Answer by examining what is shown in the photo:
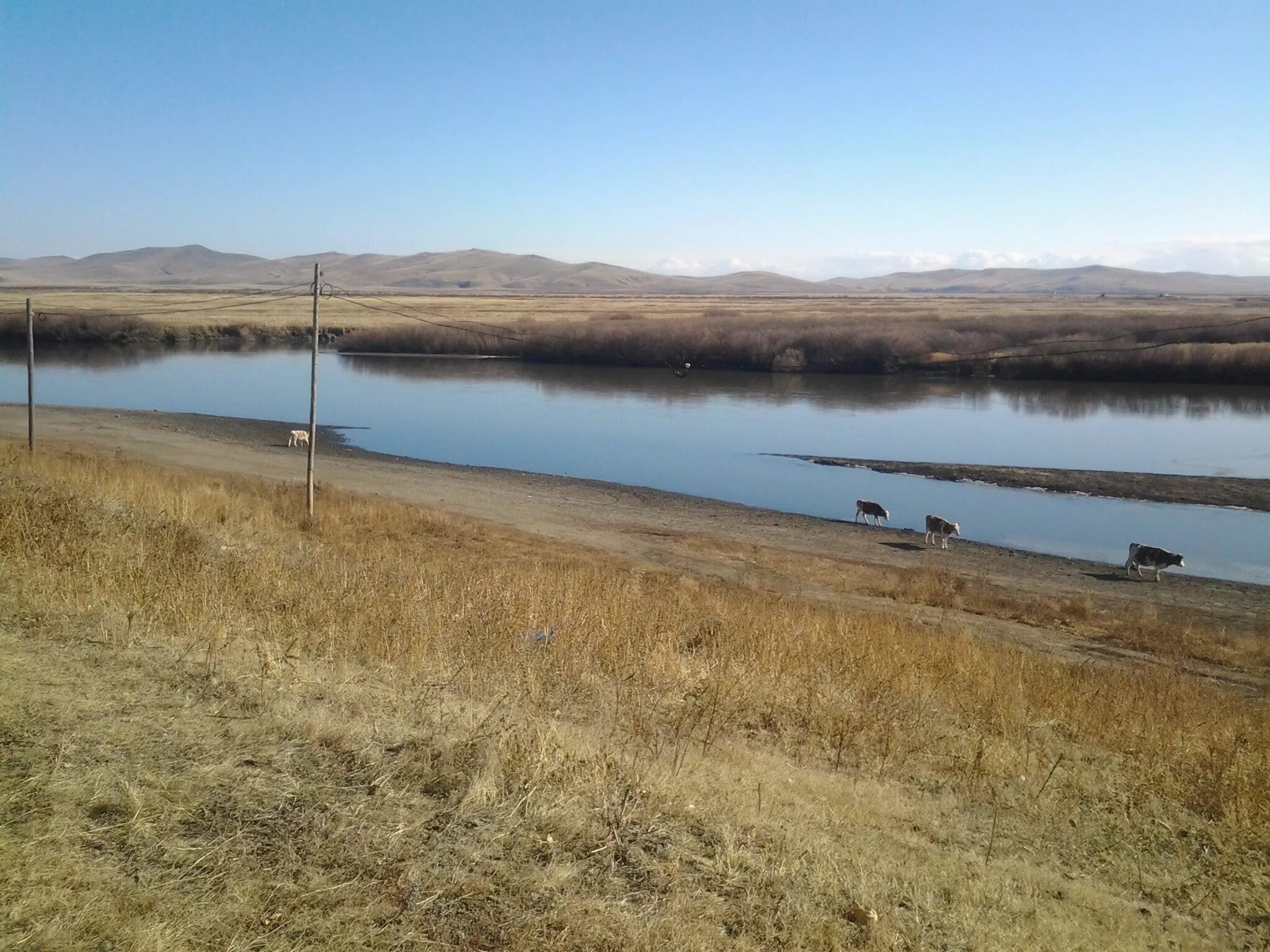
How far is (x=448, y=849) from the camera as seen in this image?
3635 mm

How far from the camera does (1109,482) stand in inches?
1154

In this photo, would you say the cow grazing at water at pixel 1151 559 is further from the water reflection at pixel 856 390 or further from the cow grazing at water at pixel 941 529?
the water reflection at pixel 856 390

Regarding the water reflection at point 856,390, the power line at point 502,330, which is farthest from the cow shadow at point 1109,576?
the power line at point 502,330

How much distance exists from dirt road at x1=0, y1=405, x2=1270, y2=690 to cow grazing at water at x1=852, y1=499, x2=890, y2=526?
0.38 m

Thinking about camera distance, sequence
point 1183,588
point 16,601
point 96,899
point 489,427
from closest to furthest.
→ point 96,899, point 16,601, point 1183,588, point 489,427

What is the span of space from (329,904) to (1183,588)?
19.0 metres

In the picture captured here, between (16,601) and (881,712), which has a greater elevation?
(16,601)

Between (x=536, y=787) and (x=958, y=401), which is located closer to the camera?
(x=536, y=787)

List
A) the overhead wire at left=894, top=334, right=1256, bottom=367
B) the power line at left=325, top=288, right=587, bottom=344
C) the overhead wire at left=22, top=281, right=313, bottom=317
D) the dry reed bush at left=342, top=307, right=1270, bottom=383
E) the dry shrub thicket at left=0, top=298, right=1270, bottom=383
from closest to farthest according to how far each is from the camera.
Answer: the dry reed bush at left=342, top=307, right=1270, bottom=383 → the dry shrub thicket at left=0, top=298, right=1270, bottom=383 → the overhead wire at left=894, top=334, right=1256, bottom=367 → the power line at left=325, top=288, right=587, bottom=344 → the overhead wire at left=22, top=281, right=313, bottom=317

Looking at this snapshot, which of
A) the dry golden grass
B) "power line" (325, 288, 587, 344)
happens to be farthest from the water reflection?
the dry golden grass

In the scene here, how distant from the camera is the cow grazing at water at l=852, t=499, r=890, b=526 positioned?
22953 millimetres

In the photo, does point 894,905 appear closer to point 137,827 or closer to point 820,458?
point 137,827

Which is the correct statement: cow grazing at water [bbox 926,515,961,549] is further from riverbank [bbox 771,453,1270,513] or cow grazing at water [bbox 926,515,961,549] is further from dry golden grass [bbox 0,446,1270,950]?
Result: dry golden grass [bbox 0,446,1270,950]

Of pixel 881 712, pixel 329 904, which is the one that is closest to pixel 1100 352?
pixel 881 712
